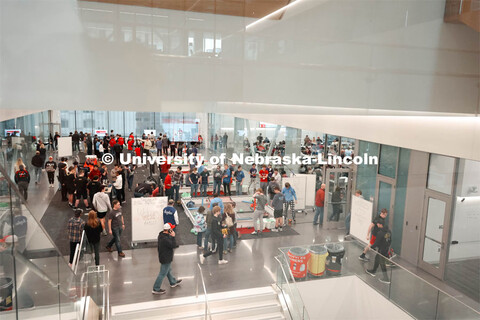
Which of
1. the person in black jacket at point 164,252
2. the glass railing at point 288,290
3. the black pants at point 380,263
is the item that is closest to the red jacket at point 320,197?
the black pants at point 380,263

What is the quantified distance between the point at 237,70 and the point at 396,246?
25.9 feet

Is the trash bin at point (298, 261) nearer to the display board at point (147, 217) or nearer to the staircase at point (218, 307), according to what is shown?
the staircase at point (218, 307)

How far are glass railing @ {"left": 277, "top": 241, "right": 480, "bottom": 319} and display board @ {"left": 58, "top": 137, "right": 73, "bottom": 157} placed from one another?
35.1ft

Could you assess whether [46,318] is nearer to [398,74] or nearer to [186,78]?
[186,78]

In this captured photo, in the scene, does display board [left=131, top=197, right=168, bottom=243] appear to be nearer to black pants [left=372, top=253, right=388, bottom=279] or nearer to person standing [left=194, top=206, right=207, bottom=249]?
person standing [left=194, top=206, right=207, bottom=249]

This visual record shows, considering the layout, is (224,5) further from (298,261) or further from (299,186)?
(299,186)

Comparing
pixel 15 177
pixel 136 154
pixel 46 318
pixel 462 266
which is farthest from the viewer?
pixel 136 154

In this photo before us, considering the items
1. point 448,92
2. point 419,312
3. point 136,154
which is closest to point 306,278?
point 419,312

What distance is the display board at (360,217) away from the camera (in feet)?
32.3

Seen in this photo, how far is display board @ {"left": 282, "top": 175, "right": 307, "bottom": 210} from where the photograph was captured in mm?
12227

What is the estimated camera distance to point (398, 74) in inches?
138

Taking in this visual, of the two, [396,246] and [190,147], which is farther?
[190,147]

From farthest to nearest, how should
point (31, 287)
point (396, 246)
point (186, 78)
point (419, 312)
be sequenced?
1. point (396, 246)
2. point (419, 312)
3. point (31, 287)
4. point (186, 78)

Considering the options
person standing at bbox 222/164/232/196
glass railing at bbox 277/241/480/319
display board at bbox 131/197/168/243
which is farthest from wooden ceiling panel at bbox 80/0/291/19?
person standing at bbox 222/164/232/196
